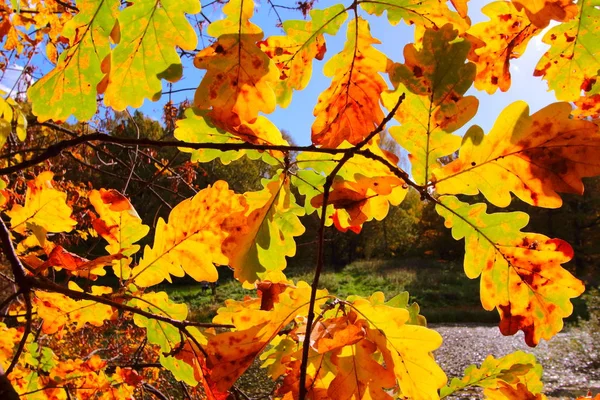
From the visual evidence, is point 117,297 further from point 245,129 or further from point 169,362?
point 245,129

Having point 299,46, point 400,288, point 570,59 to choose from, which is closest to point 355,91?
point 299,46

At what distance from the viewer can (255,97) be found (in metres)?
0.65

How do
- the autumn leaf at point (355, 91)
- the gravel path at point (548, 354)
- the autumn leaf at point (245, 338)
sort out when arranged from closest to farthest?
the autumn leaf at point (245, 338), the autumn leaf at point (355, 91), the gravel path at point (548, 354)

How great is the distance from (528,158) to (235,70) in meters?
0.41

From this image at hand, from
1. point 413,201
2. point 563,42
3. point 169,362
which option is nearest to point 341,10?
point 563,42

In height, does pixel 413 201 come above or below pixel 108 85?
above

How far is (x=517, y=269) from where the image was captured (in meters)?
0.63

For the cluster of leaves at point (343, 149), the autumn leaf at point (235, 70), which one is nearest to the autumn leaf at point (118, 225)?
the cluster of leaves at point (343, 149)

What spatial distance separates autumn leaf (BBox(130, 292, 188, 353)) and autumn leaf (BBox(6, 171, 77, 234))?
0.22m

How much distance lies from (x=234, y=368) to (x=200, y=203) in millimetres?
308

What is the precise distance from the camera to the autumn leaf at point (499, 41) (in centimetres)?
82

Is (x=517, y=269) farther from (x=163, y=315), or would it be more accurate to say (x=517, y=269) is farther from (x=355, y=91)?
(x=163, y=315)

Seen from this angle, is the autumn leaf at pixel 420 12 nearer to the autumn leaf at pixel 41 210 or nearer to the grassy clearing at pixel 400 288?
the autumn leaf at pixel 41 210

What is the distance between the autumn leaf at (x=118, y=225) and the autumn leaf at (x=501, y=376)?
27.8 inches
